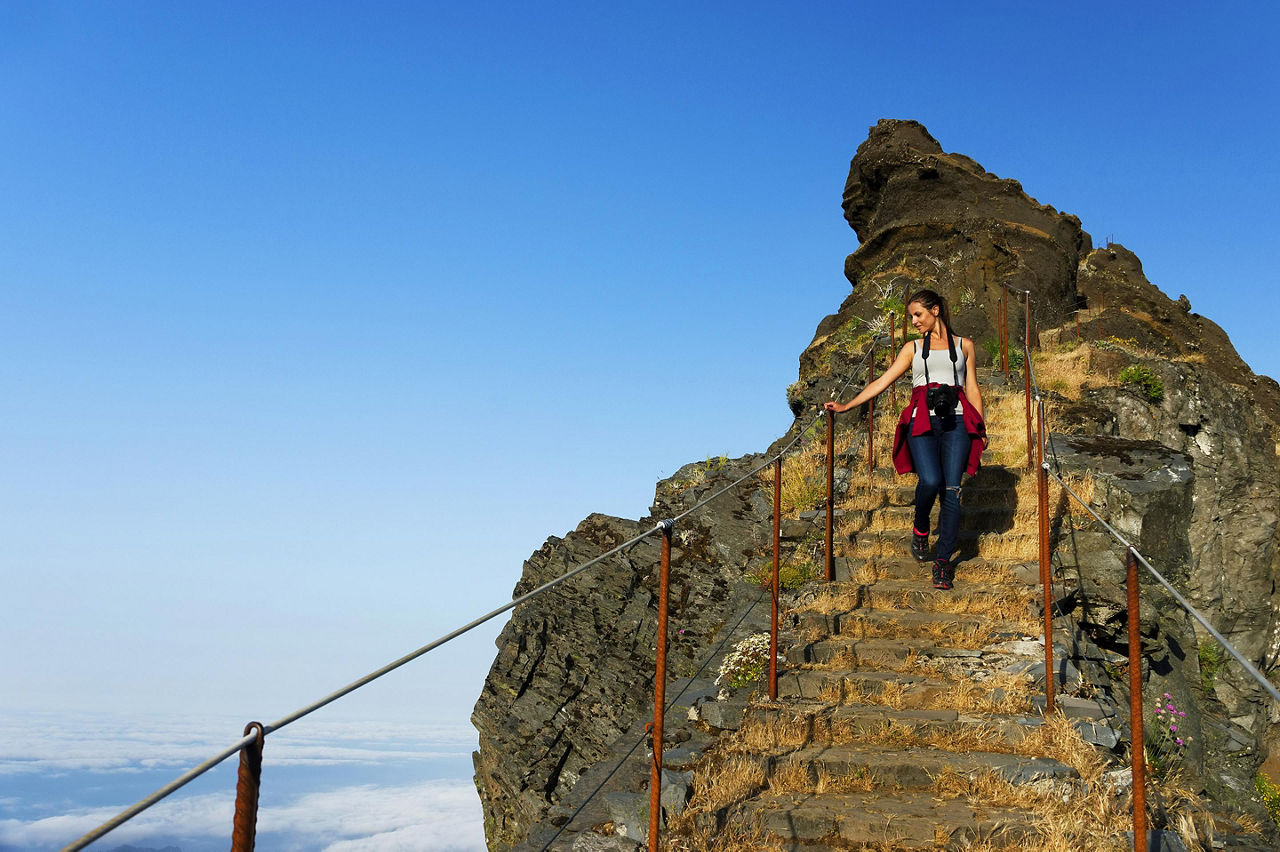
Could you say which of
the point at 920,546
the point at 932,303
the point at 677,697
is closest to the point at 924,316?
the point at 932,303

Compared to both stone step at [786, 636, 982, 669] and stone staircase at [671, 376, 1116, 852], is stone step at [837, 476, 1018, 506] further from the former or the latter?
stone step at [786, 636, 982, 669]

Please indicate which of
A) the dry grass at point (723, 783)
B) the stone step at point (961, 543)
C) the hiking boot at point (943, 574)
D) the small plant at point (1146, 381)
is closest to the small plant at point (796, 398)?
the small plant at point (1146, 381)

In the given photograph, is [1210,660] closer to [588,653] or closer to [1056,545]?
[1056,545]

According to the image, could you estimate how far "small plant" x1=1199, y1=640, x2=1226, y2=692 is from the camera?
11.7 m

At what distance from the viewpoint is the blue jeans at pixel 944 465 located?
7.02m

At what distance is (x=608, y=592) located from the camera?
10289 millimetres

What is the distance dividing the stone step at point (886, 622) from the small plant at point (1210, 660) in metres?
6.86

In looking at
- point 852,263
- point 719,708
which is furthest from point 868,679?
point 852,263

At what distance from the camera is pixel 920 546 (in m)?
7.57

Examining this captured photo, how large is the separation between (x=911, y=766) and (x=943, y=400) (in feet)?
9.95

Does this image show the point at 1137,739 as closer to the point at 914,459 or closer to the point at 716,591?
the point at 914,459

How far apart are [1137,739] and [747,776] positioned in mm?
1926

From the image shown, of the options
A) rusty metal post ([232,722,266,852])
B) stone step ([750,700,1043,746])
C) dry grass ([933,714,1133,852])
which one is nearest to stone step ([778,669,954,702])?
stone step ([750,700,1043,746])

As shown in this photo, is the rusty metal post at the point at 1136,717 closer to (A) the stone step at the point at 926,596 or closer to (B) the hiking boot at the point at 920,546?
(A) the stone step at the point at 926,596
